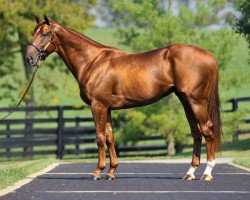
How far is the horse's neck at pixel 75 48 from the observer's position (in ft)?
53.1

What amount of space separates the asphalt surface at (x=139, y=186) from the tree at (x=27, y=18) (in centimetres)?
1480

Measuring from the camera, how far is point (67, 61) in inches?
644

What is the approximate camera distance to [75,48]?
1633 cm

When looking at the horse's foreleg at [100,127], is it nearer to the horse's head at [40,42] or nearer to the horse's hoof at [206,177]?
the horse's head at [40,42]

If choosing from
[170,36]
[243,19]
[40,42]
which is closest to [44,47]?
[40,42]

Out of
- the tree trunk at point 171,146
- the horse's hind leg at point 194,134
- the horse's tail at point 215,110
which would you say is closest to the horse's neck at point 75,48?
the horse's hind leg at point 194,134

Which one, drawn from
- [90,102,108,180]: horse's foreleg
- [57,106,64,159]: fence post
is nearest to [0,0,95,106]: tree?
[57,106,64,159]: fence post

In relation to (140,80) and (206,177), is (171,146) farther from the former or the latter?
(206,177)

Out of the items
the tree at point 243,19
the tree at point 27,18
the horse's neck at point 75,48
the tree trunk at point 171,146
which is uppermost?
the tree at point 27,18

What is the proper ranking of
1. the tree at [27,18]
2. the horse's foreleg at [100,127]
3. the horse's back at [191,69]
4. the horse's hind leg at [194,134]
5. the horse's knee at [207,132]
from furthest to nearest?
the tree at [27,18] → the horse's foreleg at [100,127] → the horse's hind leg at [194,134] → the horse's knee at [207,132] → the horse's back at [191,69]

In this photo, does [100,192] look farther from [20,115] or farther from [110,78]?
[20,115]

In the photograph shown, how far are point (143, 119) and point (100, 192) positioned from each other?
17.9 m

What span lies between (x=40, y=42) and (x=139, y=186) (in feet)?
11.9

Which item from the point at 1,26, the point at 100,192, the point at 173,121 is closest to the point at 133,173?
the point at 100,192
